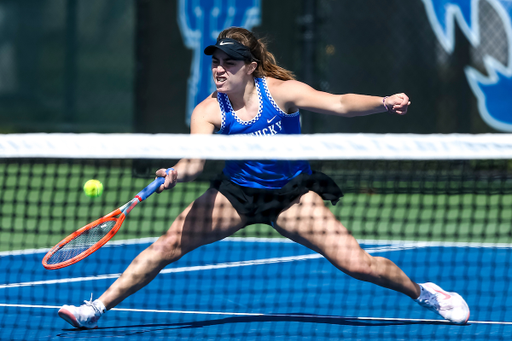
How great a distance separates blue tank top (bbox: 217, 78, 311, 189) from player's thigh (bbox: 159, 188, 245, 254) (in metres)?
0.16

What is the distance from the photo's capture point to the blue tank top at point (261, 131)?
3531mm

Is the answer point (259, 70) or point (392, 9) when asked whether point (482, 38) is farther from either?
point (259, 70)

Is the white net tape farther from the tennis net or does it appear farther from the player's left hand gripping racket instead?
the player's left hand gripping racket

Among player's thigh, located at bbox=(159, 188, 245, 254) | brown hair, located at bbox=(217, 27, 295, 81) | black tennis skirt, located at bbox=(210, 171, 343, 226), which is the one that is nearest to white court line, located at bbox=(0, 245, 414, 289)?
player's thigh, located at bbox=(159, 188, 245, 254)

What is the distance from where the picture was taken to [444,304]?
11.9 ft

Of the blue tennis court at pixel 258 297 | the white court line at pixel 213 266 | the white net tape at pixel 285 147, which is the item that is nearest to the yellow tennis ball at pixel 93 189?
the blue tennis court at pixel 258 297

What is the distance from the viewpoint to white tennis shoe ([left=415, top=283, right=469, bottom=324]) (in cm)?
362

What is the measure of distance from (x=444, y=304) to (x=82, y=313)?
172 centimetres

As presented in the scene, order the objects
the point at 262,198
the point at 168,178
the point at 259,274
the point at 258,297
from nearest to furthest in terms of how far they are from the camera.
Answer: the point at 168,178 < the point at 262,198 < the point at 258,297 < the point at 259,274

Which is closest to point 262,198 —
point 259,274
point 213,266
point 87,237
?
point 87,237

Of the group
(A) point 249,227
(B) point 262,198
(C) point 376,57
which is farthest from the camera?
(C) point 376,57

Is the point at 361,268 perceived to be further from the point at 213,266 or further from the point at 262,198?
the point at 213,266

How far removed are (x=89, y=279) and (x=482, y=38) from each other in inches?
225

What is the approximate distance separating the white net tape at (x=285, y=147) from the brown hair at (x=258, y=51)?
0.45 metres
